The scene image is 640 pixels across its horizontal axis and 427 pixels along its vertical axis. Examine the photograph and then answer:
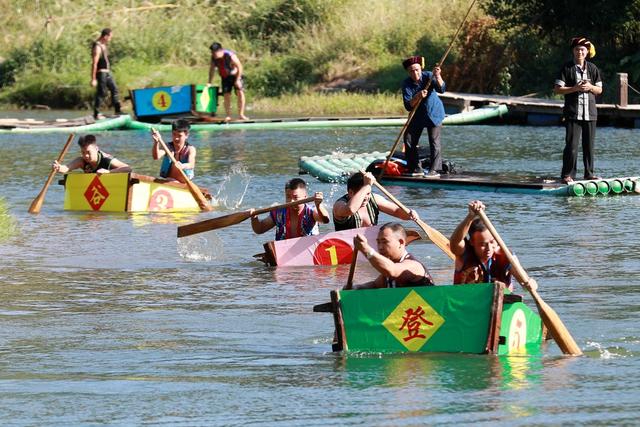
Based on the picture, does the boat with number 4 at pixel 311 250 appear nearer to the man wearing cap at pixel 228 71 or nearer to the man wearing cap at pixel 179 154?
the man wearing cap at pixel 179 154

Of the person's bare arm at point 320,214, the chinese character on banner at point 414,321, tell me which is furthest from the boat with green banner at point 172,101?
the chinese character on banner at point 414,321

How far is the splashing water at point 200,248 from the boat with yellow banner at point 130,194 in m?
2.78

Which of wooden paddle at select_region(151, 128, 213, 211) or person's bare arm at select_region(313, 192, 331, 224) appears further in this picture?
wooden paddle at select_region(151, 128, 213, 211)

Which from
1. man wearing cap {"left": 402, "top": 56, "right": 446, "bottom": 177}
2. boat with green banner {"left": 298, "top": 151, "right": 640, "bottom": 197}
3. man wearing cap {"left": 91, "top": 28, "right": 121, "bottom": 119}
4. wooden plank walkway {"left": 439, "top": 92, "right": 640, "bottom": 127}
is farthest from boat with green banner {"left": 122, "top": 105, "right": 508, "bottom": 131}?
man wearing cap {"left": 402, "top": 56, "right": 446, "bottom": 177}

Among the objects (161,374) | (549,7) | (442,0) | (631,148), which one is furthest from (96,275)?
(442,0)

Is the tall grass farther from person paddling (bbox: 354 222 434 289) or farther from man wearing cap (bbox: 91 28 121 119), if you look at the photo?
person paddling (bbox: 354 222 434 289)

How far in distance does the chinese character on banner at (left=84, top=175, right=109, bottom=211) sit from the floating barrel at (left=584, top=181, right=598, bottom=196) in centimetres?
566

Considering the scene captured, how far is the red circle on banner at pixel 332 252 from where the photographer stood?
12758 mm

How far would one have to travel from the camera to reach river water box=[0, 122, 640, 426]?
783 cm

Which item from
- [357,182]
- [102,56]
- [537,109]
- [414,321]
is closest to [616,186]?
[357,182]

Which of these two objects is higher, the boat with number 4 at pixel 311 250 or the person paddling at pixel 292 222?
the person paddling at pixel 292 222

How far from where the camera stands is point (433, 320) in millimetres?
8781

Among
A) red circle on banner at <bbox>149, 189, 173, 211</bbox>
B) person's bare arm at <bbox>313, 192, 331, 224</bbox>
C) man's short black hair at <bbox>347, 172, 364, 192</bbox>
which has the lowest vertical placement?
red circle on banner at <bbox>149, 189, 173, 211</bbox>

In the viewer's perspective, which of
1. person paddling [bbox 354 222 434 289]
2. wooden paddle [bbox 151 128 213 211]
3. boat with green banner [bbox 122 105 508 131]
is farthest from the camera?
boat with green banner [bbox 122 105 508 131]
